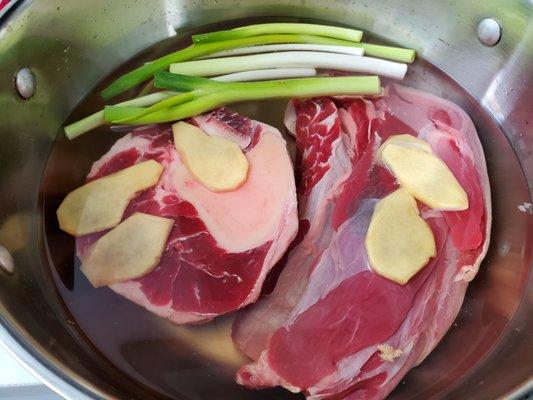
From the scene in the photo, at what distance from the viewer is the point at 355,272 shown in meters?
1.49

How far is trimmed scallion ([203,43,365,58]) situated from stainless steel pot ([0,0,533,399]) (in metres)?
0.18

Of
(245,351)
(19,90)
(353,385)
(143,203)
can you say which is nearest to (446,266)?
(353,385)

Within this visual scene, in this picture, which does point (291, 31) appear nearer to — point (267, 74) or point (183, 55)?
point (267, 74)

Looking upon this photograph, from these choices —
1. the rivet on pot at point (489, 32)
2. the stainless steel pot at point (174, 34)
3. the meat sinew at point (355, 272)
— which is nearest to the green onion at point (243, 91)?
the meat sinew at point (355, 272)

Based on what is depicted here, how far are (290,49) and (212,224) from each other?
704mm

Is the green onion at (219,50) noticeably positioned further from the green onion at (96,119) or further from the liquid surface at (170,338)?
the liquid surface at (170,338)

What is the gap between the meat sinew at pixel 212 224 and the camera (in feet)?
4.95

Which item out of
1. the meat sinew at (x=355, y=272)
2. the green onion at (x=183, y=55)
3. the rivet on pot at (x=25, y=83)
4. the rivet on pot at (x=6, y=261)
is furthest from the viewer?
the green onion at (x=183, y=55)

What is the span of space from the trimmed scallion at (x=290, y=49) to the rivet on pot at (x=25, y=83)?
0.53m

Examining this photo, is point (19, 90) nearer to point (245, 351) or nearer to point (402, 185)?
point (245, 351)

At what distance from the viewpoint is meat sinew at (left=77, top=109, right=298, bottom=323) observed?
1.51 meters

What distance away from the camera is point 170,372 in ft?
5.04

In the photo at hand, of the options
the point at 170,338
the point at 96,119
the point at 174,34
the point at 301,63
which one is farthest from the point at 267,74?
the point at 170,338

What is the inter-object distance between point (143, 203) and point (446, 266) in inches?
31.2
